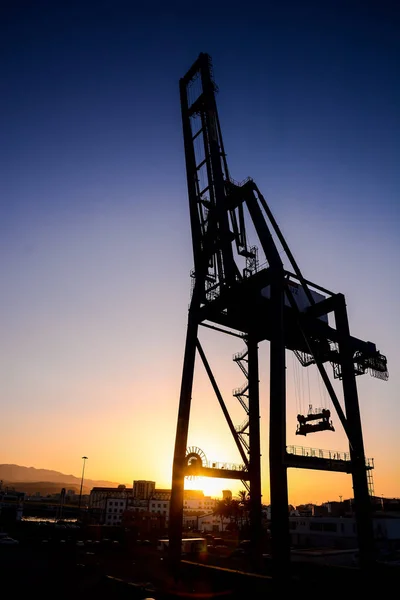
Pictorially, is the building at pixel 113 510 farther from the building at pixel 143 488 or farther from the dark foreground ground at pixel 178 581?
the dark foreground ground at pixel 178 581

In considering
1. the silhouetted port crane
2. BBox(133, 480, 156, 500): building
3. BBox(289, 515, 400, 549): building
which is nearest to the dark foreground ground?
the silhouetted port crane

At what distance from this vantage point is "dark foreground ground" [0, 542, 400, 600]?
1529 cm

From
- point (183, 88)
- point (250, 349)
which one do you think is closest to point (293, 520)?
point (250, 349)

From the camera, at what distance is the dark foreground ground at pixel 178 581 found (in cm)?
1529

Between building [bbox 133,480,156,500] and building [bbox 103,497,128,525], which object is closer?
building [bbox 103,497,128,525]

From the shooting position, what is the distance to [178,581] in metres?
18.6

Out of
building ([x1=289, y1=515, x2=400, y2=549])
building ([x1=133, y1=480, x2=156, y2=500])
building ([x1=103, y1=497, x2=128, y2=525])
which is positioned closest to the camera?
building ([x1=289, y1=515, x2=400, y2=549])

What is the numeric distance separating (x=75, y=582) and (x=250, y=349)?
667 inches

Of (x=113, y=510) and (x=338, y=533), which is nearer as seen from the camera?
(x=338, y=533)

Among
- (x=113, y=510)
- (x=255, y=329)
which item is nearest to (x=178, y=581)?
(x=255, y=329)

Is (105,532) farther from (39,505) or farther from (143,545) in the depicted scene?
(39,505)

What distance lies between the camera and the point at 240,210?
1109 inches

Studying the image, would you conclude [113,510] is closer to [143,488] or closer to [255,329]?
[143,488]

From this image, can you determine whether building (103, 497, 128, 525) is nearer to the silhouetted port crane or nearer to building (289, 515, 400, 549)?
building (289, 515, 400, 549)
